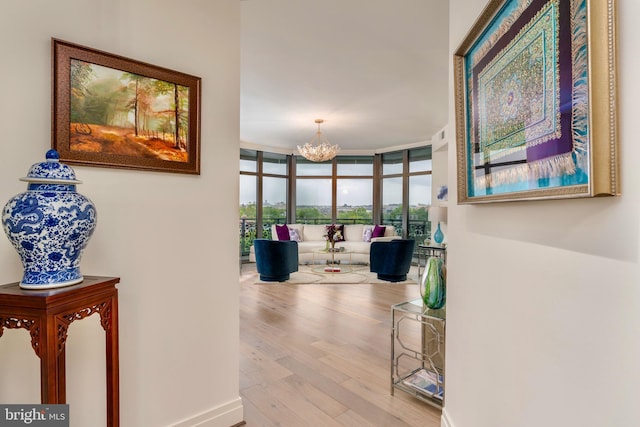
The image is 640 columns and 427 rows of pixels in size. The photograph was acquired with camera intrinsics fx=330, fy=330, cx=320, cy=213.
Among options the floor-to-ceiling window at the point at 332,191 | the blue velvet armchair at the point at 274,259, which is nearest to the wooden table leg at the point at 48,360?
the blue velvet armchair at the point at 274,259

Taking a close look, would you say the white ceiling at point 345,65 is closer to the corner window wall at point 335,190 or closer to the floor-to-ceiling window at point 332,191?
the floor-to-ceiling window at point 332,191

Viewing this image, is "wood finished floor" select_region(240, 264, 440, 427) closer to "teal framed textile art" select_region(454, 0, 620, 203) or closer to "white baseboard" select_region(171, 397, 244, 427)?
"white baseboard" select_region(171, 397, 244, 427)

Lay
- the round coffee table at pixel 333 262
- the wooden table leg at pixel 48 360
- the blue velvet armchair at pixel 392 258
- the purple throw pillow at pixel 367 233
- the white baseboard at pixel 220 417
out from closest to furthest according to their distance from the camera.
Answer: the wooden table leg at pixel 48 360
the white baseboard at pixel 220 417
the blue velvet armchair at pixel 392 258
the round coffee table at pixel 333 262
the purple throw pillow at pixel 367 233

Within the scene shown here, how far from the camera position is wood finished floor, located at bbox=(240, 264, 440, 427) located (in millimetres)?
2057

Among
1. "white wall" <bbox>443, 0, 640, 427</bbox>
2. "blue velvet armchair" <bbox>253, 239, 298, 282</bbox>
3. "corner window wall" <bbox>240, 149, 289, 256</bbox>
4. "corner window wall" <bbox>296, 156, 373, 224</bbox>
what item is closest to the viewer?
"white wall" <bbox>443, 0, 640, 427</bbox>

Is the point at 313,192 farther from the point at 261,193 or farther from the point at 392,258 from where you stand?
the point at 392,258

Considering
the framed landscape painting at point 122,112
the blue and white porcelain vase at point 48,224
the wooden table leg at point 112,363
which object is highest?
the framed landscape painting at point 122,112

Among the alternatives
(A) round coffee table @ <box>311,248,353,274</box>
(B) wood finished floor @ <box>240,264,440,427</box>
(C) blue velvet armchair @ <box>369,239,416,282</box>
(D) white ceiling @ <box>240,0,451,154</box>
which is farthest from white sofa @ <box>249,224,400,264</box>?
(B) wood finished floor @ <box>240,264,440,427</box>

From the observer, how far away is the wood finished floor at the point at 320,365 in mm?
2057

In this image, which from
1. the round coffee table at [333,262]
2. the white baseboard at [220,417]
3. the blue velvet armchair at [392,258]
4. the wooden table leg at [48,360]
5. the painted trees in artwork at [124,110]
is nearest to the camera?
the wooden table leg at [48,360]

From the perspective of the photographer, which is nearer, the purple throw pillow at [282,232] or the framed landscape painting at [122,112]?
the framed landscape painting at [122,112]

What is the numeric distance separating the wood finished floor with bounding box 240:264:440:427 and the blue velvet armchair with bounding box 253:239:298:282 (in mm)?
974

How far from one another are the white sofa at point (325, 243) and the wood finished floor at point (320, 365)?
2686mm

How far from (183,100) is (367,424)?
2.14 meters
